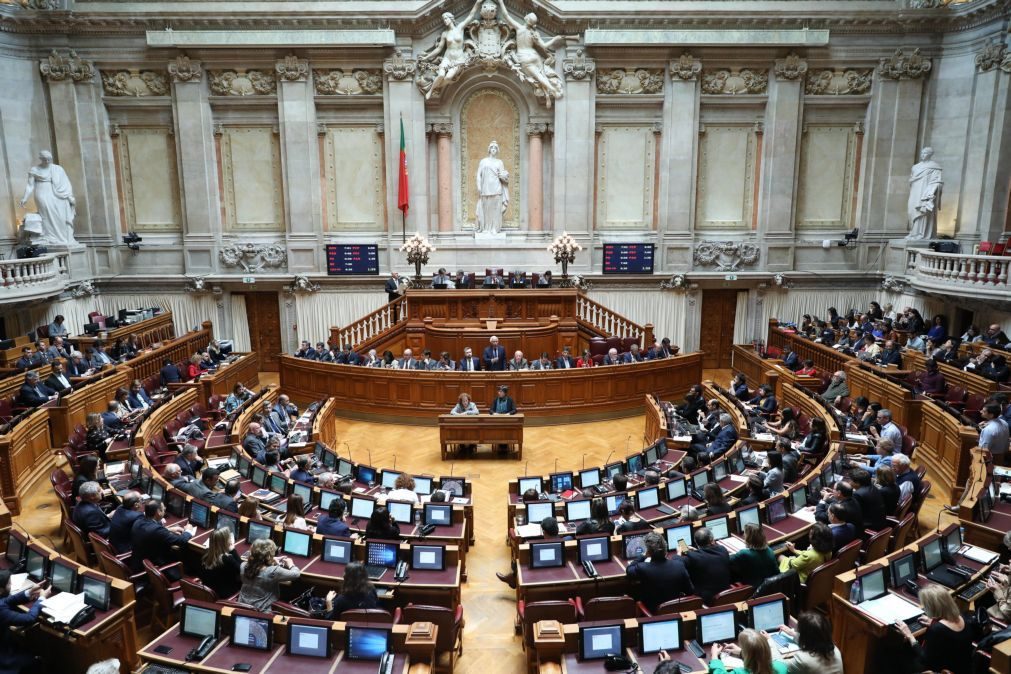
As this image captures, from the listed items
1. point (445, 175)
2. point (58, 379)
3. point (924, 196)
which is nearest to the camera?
point (58, 379)

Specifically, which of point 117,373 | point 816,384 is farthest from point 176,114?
point 816,384

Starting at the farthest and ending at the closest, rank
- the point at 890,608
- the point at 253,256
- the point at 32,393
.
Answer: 1. the point at 253,256
2. the point at 32,393
3. the point at 890,608

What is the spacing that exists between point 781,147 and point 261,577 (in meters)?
17.4

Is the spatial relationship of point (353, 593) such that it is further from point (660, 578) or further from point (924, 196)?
point (924, 196)

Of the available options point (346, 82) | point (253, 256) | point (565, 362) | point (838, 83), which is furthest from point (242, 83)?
point (838, 83)

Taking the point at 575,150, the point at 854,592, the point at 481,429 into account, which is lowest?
the point at 481,429

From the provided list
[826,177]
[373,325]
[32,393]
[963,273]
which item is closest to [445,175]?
[373,325]

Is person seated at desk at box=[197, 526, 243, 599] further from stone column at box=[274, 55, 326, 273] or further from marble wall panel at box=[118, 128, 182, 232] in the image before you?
marble wall panel at box=[118, 128, 182, 232]

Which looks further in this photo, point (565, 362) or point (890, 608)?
point (565, 362)

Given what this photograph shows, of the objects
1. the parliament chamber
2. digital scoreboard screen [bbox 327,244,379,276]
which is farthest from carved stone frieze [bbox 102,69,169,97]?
digital scoreboard screen [bbox 327,244,379,276]

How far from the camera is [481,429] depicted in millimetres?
11453

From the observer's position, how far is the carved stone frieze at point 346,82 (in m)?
18.1

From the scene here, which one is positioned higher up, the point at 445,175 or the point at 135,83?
the point at 135,83

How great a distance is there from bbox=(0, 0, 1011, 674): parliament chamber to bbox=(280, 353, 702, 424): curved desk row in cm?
8
